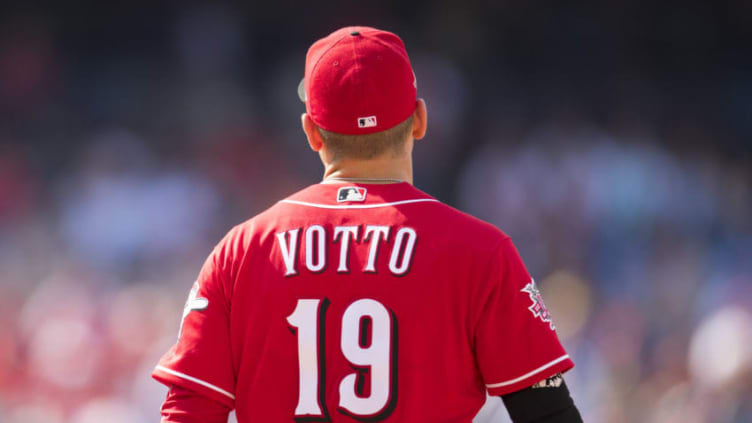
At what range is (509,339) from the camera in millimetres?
1079

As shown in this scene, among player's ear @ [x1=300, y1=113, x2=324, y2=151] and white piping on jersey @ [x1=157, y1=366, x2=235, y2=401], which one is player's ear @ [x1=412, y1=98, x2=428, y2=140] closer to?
player's ear @ [x1=300, y1=113, x2=324, y2=151]

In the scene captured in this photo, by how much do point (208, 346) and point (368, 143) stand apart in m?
0.38

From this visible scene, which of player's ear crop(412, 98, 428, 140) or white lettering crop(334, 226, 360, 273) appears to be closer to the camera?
white lettering crop(334, 226, 360, 273)

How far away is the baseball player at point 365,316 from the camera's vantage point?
1.08 m

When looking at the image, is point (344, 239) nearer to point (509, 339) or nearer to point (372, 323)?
point (372, 323)

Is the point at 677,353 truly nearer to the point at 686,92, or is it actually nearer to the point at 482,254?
the point at 686,92

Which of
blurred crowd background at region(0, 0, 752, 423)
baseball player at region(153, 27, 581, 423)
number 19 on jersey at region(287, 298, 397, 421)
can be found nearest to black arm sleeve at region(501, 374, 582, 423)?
baseball player at region(153, 27, 581, 423)

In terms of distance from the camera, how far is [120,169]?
3.75 m

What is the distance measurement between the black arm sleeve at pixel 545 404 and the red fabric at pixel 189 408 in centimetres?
42

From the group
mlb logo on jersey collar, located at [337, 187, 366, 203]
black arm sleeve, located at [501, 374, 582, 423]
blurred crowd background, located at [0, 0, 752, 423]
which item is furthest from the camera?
blurred crowd background, located at [0, 0, 752, 423]

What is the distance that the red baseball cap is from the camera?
118cm

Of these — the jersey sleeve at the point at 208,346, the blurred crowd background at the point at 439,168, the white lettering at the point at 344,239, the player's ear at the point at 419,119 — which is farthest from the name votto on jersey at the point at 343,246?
the blurred crowd background at the point at 439,168

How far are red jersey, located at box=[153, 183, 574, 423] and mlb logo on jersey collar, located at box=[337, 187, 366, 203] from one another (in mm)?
13

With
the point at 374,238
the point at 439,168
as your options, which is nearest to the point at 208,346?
the point at 374,238
